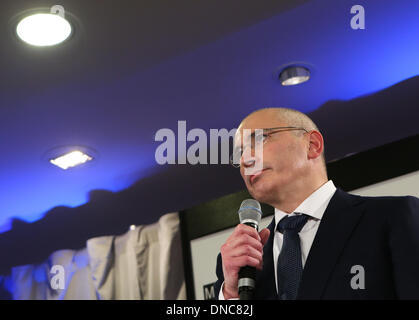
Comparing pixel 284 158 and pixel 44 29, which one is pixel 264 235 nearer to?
pixel 284 158

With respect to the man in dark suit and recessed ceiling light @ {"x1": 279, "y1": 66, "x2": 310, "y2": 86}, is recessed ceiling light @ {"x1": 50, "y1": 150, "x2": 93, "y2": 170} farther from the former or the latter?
the man in dark suit

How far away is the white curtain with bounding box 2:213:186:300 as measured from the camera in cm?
339

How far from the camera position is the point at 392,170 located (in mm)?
2936

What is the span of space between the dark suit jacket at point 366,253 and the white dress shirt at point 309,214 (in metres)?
0.05

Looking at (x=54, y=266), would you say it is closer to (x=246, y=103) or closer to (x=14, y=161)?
(x=14, y=161)

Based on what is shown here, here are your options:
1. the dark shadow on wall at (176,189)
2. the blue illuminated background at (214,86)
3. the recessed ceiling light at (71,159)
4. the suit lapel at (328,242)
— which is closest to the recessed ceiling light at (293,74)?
the blue illuminated background at (214,86)

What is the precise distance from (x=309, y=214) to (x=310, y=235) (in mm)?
52

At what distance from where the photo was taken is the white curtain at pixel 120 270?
339cm

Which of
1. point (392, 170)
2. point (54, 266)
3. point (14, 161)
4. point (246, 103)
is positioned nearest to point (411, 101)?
point (392, 170)

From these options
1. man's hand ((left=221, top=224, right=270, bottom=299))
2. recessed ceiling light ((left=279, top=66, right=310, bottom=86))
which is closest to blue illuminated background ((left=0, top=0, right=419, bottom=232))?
recessed ceiling light ((left=279, top=66, right=310, bottom=86))

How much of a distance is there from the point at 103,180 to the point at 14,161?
500mm

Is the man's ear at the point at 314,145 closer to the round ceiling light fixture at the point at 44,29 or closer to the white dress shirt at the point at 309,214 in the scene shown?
the white dress shirt at the point at 309,214

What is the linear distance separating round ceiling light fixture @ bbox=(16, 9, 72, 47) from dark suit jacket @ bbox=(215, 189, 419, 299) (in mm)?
1200

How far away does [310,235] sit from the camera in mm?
1328
